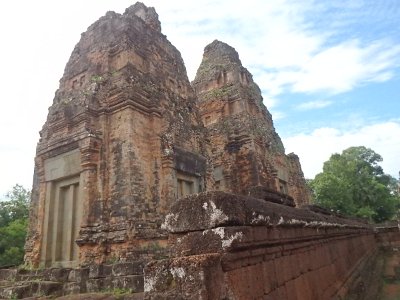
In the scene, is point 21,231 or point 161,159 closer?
point 161,159

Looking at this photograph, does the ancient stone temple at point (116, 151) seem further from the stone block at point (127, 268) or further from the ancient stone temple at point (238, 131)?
the ancient stone temple at point (238, 131)

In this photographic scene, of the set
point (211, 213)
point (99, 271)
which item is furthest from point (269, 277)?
point (99, 271)

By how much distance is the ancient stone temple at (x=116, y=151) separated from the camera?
8148 mm

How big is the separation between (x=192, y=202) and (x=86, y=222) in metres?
6.14

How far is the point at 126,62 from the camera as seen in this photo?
9852 millimetres

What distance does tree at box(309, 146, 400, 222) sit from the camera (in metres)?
30.2

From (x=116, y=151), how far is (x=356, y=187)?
106ft

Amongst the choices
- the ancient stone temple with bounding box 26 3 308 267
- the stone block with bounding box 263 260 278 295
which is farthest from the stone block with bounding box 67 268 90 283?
the stone block with bounding box 263 260 278 295

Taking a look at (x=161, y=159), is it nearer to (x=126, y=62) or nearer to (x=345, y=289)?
(x=126, y=62)

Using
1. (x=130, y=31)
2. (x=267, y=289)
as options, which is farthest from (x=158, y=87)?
(x=267, y=289)

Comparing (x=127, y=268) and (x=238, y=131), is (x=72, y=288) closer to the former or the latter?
(x=127, y=268)

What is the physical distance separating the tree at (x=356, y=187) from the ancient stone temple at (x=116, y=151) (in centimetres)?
2189

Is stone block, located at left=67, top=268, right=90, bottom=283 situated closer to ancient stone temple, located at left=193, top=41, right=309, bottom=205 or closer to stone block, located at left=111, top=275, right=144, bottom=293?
stone block, located at left=111, top=275, right=144, bottom=293

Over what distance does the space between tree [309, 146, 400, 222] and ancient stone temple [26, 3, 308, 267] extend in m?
21.9
